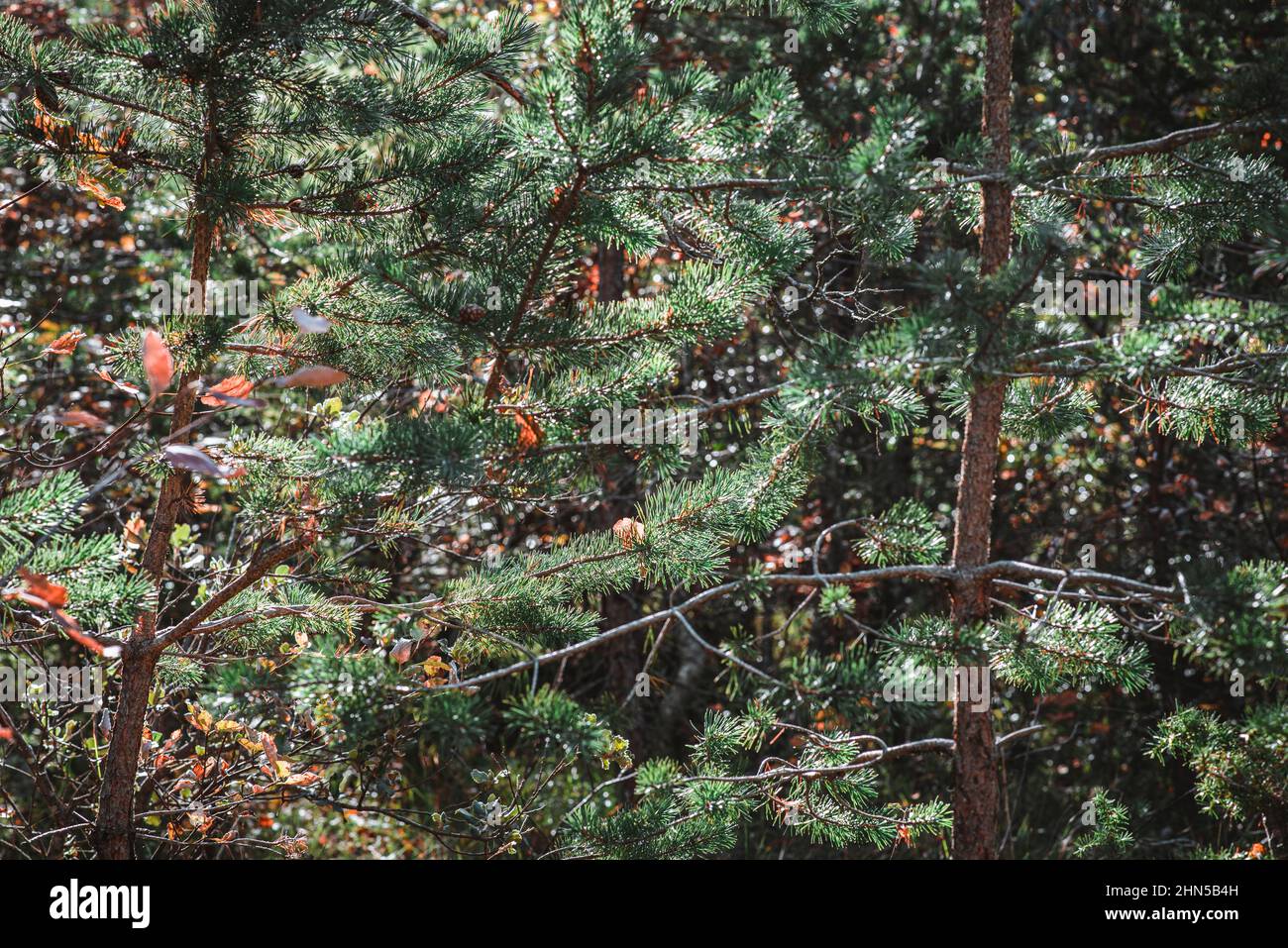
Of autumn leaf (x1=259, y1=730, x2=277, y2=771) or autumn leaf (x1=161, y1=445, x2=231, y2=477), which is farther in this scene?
autumn leaf (x1=259, y1=730, x2=277, y2=771)

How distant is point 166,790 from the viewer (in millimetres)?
2760

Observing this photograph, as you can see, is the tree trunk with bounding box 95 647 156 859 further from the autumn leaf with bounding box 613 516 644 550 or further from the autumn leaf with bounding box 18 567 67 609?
the autumn leaf with bounding box 613 516 644 550

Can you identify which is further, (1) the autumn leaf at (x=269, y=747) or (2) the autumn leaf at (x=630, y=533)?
(1) the autumn leaf at (x=269, y=747)

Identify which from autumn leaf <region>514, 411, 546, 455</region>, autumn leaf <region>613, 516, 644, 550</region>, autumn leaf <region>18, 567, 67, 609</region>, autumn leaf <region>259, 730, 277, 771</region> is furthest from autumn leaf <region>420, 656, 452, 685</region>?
autumn leaf <region>18, 567, 67, 609</region>

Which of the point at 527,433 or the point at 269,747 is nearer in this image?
the point at 527,433

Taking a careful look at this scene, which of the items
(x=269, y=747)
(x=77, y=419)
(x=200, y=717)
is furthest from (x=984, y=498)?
(x=200, y=717)

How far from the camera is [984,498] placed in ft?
8.20

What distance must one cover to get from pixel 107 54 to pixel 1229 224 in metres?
2.30

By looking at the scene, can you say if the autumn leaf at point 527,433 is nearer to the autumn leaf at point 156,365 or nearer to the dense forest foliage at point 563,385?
the dense forest foliage at point 563,385

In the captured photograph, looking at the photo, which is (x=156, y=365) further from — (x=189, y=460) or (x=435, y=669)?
(x=435, y=669)

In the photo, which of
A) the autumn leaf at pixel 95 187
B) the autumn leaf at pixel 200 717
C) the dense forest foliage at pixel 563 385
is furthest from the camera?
the autumn leaf at pixel 200 717

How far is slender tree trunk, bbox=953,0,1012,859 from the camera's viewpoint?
2418 millimetres

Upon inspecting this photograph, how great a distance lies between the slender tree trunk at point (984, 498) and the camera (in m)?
2.42

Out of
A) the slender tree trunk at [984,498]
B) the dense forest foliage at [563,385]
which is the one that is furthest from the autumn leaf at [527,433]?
the slender tree trunk at [984,498]
